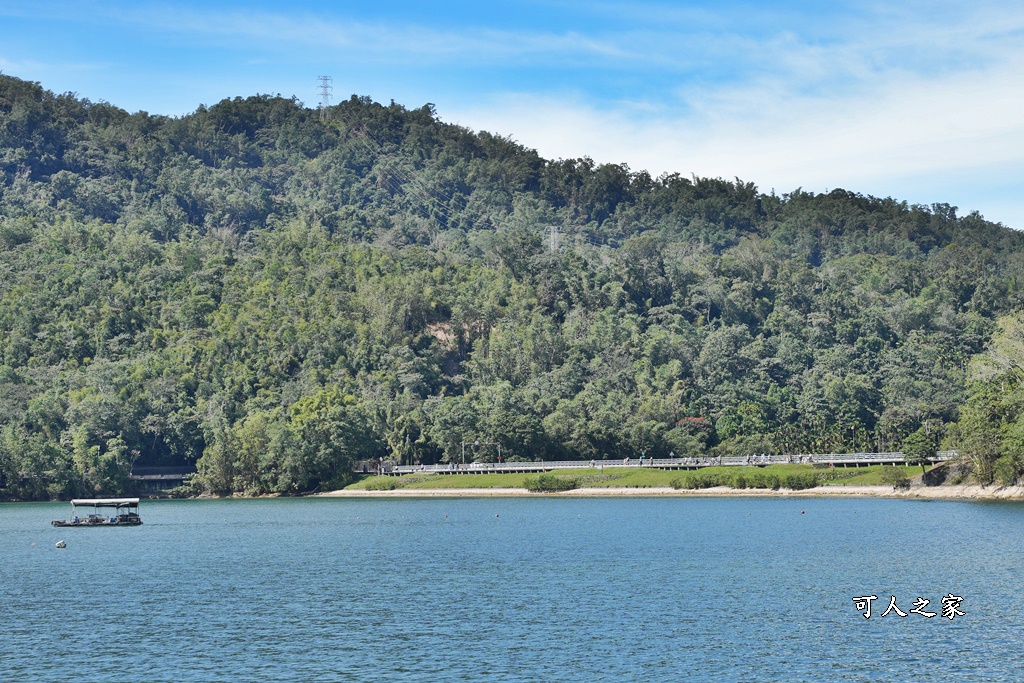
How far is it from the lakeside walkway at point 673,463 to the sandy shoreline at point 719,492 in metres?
6.89

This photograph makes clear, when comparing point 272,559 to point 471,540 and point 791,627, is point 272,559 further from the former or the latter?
point 791,627

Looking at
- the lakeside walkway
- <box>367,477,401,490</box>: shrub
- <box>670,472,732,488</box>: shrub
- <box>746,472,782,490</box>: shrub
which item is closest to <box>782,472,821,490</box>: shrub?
<box>746,472,782,490</box>: shrub

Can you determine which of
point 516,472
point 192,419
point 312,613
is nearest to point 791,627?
point 312,613

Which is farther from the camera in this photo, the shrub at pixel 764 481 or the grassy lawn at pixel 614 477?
the shrub at pixel 764 481

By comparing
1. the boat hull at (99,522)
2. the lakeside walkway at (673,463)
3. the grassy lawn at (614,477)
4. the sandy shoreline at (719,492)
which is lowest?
the sandy shoreline at (719,492)

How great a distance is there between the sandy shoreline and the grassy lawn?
1.23 metres

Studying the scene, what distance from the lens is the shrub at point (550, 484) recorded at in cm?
14038

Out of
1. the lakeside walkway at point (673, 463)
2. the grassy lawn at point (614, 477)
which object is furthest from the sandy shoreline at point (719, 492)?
the lakeside walkway at point (673, 463)

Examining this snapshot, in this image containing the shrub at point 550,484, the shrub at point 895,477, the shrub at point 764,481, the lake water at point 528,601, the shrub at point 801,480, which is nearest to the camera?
the lake water at point 528,601

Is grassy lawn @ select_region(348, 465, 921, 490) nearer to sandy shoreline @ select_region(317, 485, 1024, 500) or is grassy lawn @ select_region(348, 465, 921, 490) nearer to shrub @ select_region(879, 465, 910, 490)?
shrub @ select_region(879, 465, 910, 490)

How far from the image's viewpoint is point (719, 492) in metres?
131

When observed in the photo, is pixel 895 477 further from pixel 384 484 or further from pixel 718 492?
pixel 384 484

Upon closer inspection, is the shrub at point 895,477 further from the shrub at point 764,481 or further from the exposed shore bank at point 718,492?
the shrub at point 764,481

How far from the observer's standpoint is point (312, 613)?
5347 cm
